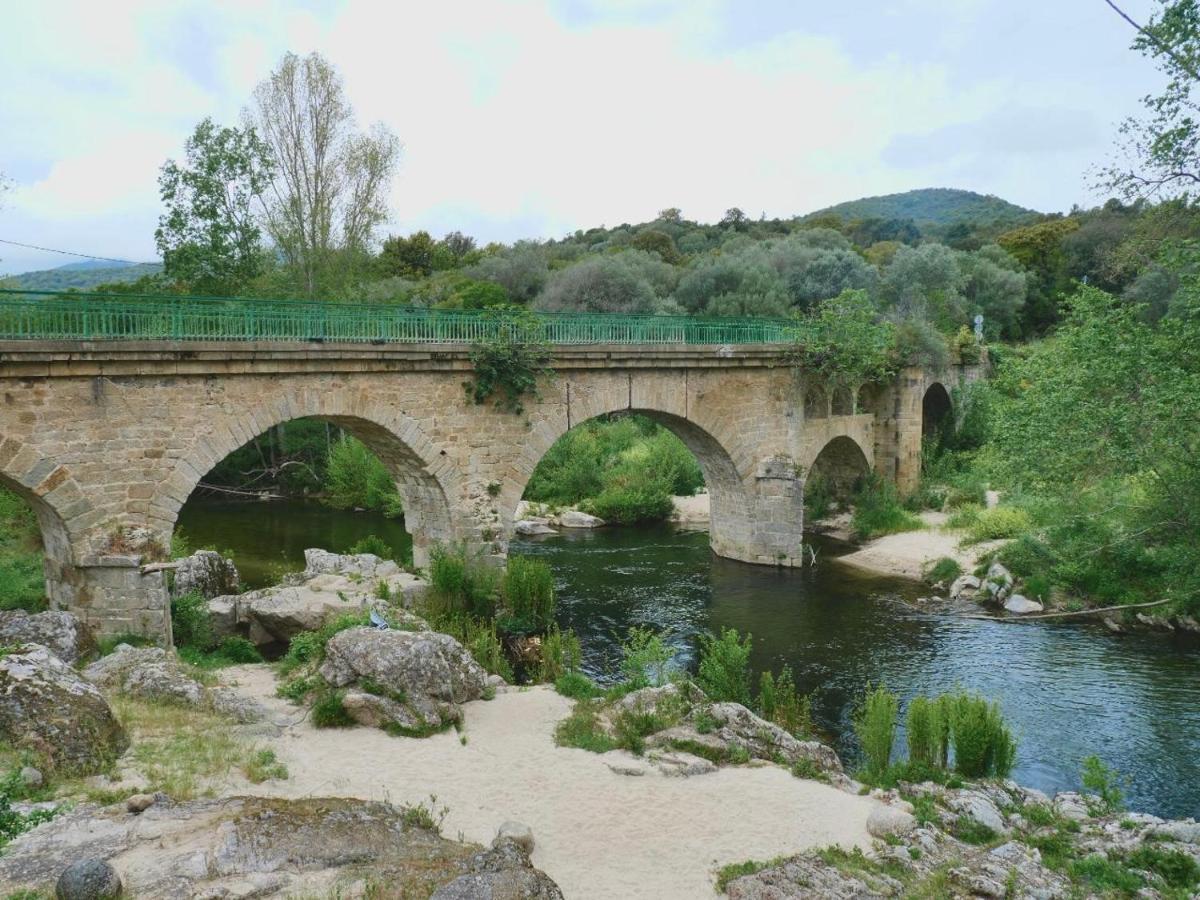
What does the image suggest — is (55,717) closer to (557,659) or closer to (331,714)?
(331,714)

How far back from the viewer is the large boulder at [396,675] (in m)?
9.83

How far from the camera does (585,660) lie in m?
14.4

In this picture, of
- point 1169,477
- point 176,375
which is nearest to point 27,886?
point 176,375

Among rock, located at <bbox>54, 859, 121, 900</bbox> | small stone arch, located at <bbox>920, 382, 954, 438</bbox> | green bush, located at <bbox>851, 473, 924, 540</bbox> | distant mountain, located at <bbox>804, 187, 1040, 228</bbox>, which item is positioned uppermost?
distant mountain, located at <bbox>804, 187, 1040, 228</bbox>

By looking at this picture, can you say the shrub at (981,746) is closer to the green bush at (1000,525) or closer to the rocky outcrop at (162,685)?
the rocky outcrop at (162,685)

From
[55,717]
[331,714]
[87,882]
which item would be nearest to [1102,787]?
[331,714]

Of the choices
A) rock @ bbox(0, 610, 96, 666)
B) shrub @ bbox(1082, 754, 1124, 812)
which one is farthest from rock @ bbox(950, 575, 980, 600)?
Result: rock @ bbox(0, 610, 96, 666)

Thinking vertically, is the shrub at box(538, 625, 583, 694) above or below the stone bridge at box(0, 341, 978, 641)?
below

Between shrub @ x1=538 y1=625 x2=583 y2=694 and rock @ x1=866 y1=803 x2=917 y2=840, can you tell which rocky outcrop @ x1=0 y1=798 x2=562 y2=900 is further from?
shrub @ x1=538 y1=625 x2=583 y2=694

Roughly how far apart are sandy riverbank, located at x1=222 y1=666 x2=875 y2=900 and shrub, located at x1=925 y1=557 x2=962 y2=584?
1103cm

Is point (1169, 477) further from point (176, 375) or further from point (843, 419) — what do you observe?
point (176, 375)

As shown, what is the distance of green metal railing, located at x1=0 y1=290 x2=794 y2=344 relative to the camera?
11.0 metres

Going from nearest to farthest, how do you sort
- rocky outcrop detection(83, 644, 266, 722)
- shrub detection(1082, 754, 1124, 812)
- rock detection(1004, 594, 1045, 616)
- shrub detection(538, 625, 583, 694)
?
shrub detection(1082, 754, 1124, 812), rocky outcrop detection(83, 644, 266, 722), shrub detection(538, 625, 583, 694), rock detection(1004, 594, 1045, 616)

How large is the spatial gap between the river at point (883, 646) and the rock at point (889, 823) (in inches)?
115
